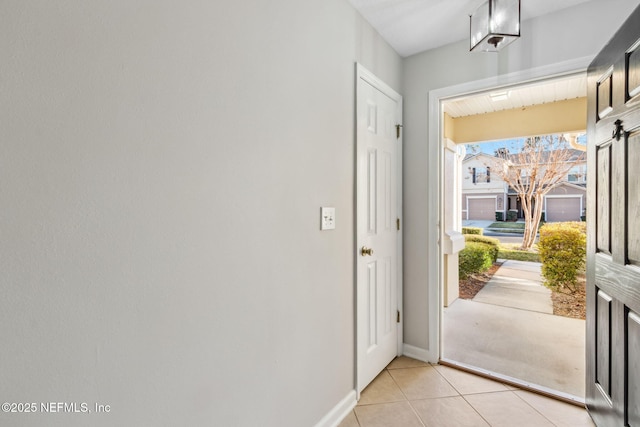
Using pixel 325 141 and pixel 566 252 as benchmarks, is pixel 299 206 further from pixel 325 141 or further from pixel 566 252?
pixel 566 252

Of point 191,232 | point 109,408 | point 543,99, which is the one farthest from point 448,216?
point 109,408

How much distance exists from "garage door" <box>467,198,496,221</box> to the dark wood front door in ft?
28.1

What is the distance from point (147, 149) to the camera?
91 cm

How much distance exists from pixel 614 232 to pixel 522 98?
106 inches

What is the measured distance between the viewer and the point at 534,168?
20.8ft

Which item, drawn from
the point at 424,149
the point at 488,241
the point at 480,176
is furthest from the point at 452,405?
the point at 480,176

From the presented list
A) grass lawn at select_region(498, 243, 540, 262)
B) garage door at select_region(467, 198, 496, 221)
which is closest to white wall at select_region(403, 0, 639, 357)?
grass lawn at select_region(498, 243, 540, 262)

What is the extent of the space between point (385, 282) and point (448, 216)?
2192 mm

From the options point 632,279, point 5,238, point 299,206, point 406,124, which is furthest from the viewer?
point 406,124

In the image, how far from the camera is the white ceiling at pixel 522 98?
319cm

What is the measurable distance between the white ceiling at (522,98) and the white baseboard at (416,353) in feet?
8.00

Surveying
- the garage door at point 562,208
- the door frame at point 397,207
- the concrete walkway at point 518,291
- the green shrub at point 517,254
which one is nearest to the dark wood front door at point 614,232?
the door frame at point 397,207

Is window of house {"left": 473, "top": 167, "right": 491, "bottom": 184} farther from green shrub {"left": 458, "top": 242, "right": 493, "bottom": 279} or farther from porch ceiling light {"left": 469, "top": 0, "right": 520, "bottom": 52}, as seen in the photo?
porch ceiling light {"left": 469, "top": 0, "right": 520, "bottom": 52}

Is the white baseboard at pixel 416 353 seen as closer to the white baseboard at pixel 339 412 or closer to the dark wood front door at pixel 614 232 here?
the white baseboard at pixel 339 412
